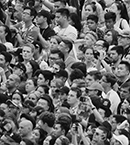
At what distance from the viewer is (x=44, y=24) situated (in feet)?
61.3

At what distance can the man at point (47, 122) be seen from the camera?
617 inches

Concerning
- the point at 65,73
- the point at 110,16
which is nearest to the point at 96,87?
the point at 65,73

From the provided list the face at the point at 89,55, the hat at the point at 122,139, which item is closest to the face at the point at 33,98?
the face at the point at 89,55

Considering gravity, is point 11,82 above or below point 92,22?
below

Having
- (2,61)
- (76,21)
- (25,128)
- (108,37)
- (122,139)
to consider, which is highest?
(76,21)

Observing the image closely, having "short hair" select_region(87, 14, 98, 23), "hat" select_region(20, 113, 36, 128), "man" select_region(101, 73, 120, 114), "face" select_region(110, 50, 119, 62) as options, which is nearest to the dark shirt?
"short hair" select_region(87, 14, 98, 23)

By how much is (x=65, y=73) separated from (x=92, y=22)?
70.9 inches

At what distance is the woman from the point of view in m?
18.2

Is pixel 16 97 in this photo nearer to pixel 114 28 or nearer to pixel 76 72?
pixel 76 72

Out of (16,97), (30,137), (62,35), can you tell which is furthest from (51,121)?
(62,35)

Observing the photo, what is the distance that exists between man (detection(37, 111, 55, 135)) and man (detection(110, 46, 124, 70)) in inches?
72.6

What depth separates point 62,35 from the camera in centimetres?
1816

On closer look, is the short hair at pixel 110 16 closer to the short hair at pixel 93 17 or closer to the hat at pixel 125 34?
the short hair at pixel 93 17

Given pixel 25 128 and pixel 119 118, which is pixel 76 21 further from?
pixel 119 118
